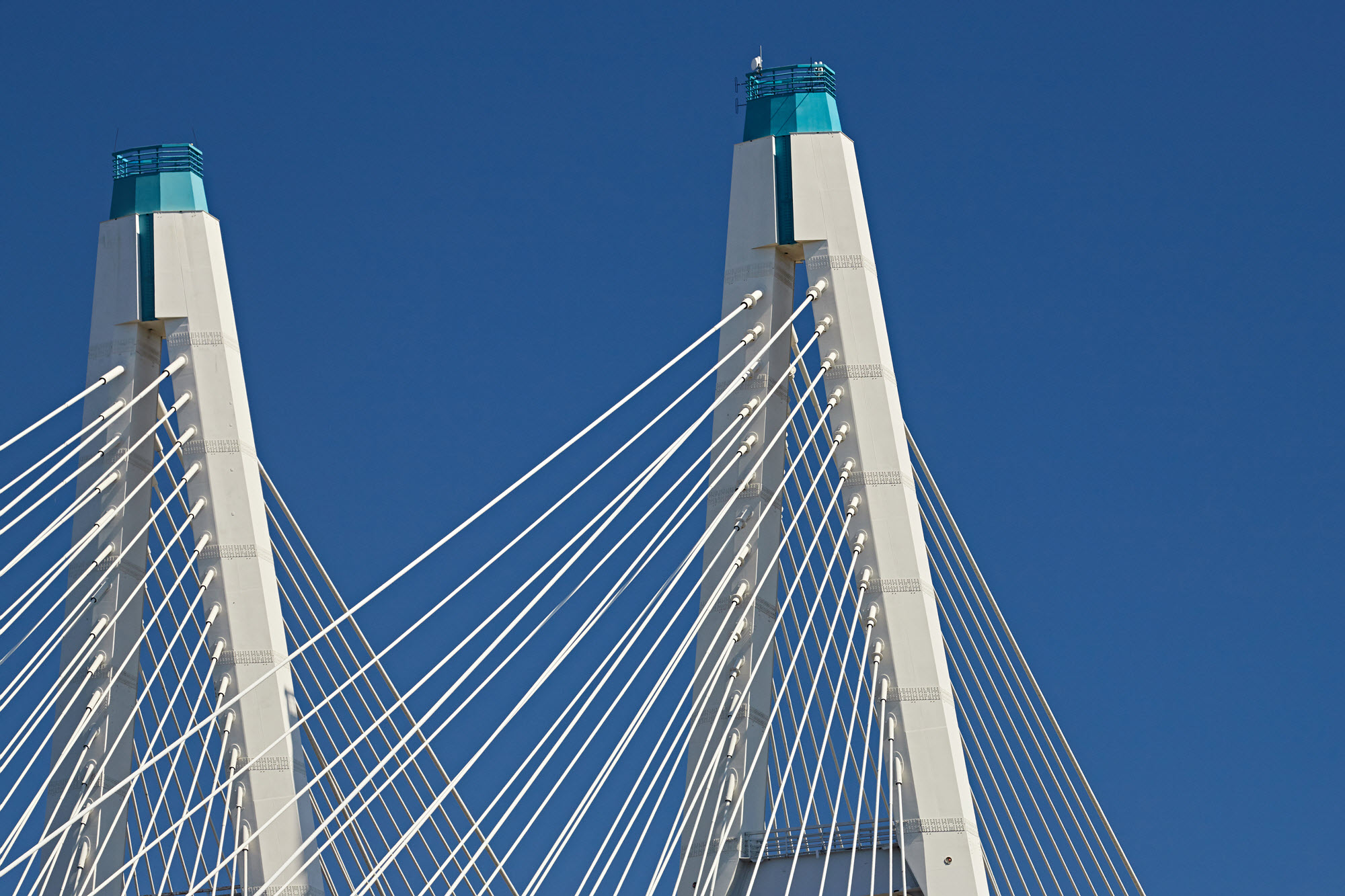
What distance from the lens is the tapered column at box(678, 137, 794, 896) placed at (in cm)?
2614

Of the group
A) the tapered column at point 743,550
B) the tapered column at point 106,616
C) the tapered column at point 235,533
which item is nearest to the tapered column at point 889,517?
the tapered column at point 743,550

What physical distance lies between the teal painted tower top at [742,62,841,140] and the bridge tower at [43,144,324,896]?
20.5 feet

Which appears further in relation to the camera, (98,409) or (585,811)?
(98,409)

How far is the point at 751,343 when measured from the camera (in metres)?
26.5

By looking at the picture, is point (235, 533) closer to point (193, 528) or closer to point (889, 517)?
point (193, 528)

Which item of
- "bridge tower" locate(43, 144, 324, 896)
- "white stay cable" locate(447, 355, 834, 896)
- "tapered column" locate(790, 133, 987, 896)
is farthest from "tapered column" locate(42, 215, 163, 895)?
"tapered column" locate(790, 133, 987, 896)

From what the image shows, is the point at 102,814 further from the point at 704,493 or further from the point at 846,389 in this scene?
the point at 846,389

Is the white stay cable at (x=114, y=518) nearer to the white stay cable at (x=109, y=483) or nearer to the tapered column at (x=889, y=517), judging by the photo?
the white stay cable at (x=109, y=483)

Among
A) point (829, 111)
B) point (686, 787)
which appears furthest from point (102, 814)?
point (829, 111)

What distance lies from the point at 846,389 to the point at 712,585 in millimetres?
2566

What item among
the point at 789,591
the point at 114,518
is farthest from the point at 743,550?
the point at 114,518

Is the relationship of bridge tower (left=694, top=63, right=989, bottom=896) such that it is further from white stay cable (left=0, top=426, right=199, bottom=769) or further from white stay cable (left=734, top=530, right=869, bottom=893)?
Answer: white stay cable (left=0, top=426, right=199, bottom=769)

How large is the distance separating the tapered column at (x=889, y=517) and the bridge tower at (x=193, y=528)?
6.44 metres

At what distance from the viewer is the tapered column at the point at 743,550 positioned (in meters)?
26.1
